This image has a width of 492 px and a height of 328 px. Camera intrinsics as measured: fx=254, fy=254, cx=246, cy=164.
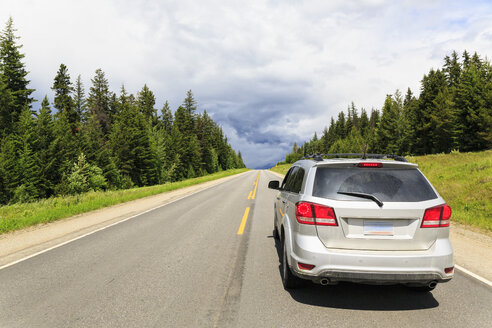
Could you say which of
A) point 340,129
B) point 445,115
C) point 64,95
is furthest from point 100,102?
point 340,129

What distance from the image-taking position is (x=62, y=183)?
28781mm

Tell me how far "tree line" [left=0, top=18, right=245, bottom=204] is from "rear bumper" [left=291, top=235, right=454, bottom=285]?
107 feet

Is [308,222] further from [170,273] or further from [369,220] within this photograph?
[170,273]

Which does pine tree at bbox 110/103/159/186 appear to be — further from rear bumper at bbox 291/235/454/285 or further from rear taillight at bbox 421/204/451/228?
rear taillight at bbox 421/204/451/228

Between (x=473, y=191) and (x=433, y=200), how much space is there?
10729 mm

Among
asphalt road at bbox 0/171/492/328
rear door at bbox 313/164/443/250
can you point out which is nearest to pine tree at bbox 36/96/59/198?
asphalt road at bbox 0/171/492/328

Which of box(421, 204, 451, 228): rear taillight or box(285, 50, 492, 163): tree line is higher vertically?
box(285, 50, 492, 163): tree line

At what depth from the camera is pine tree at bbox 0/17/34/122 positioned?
31.2 meters

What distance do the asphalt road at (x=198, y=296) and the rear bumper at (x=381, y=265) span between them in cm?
48

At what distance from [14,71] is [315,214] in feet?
141

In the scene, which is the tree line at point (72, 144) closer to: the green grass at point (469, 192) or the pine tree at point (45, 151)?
the pine tree at point (45, 151)

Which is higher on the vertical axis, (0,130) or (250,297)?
(0,130)

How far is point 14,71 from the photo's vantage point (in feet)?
104

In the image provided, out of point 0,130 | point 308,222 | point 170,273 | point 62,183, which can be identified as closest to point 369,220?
point 308,222
